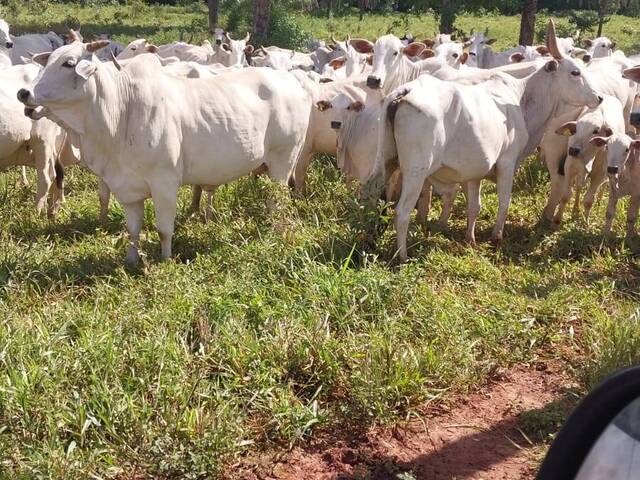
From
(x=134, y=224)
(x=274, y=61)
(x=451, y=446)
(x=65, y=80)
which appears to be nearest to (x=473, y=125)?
(x=134, y=224)

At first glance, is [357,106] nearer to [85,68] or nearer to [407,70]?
[407,70]

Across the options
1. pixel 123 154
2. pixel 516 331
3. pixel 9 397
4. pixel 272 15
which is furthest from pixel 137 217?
pixel 272 15

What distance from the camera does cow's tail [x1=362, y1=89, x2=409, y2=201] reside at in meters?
6.06

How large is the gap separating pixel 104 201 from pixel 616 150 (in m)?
4.66

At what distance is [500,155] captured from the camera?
6.81 metres

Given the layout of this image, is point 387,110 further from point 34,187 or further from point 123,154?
point 34,187

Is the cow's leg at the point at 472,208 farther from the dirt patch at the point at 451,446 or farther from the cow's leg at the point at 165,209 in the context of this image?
the cow's leg at the point at 165,209

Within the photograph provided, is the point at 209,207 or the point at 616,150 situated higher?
the point at 616,150

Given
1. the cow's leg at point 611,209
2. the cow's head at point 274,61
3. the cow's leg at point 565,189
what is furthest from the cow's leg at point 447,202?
the cow's head at point 274,61

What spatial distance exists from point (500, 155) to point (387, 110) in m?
1.32

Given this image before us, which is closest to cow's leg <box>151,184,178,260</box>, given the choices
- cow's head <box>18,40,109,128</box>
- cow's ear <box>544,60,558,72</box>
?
cow's head <box>18,40,109,128</box>

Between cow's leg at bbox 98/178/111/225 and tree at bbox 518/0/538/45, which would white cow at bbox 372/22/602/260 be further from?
tree at bbox 518/0/538/45

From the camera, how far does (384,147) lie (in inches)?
246

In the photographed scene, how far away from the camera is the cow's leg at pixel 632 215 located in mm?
6965
